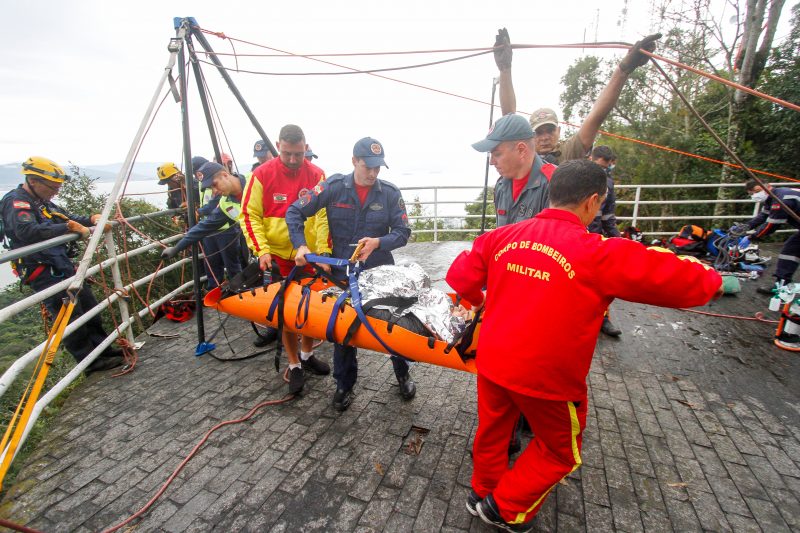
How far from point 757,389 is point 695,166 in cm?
1225

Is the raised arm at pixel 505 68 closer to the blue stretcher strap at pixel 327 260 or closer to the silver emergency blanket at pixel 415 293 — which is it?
the silver emergency blanket at pixel 415 293

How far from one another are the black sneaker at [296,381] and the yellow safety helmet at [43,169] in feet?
9.78

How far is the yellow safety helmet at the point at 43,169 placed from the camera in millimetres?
3445

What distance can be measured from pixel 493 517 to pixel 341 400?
1434 mm

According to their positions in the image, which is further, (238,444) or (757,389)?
(757,389)

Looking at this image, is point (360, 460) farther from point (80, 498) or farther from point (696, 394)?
point (696, 394)

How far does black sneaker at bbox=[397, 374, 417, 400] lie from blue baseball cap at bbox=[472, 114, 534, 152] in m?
1.92

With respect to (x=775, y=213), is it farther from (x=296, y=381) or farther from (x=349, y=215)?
(x=296, y=381)

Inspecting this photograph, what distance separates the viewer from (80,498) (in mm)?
2242

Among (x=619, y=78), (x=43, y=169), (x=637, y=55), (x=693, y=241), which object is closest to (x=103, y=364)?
(x=43, y=169)

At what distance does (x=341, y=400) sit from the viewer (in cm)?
297

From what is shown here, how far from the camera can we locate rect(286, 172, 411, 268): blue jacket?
10.1 feet

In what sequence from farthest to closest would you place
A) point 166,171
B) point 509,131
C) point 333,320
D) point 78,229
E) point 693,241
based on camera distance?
point 693,241 < point 166,171 < point 78,229 < point 333,320 < point 509,131

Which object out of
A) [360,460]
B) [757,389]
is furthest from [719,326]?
[360,460]
